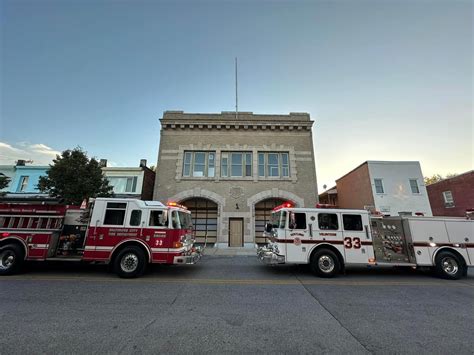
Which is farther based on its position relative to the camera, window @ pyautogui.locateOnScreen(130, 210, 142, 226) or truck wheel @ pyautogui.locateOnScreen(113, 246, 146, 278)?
window @ pyautogui.locateOnScreen(130, 210, 142, 226)

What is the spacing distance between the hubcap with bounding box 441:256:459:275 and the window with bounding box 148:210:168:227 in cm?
1095

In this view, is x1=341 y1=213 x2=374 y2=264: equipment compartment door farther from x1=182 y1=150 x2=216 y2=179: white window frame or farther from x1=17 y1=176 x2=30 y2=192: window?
x1=17 y1=176 x2=30 y2=192: window

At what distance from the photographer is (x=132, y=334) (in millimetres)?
3500

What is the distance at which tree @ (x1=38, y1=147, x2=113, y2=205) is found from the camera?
13188mm

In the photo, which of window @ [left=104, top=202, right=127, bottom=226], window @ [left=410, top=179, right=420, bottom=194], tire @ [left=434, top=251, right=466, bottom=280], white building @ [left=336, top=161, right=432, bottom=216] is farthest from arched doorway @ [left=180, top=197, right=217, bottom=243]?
window @ [left=410, top=179, right=420, bottom=194]

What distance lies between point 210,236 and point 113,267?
10355mm

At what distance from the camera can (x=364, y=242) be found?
309 inches

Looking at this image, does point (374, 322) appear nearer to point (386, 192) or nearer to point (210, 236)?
point (210, 236)

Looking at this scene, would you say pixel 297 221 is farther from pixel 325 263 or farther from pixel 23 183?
pixel 23 183

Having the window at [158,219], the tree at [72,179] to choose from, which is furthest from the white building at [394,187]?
the tree at [72,179]

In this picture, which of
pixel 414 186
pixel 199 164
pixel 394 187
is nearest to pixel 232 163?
pixel 199 164

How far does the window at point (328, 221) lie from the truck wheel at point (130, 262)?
22.5 ft

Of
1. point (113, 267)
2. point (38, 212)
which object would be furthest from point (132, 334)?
point (38, 212)

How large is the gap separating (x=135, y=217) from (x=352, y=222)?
8.55m
